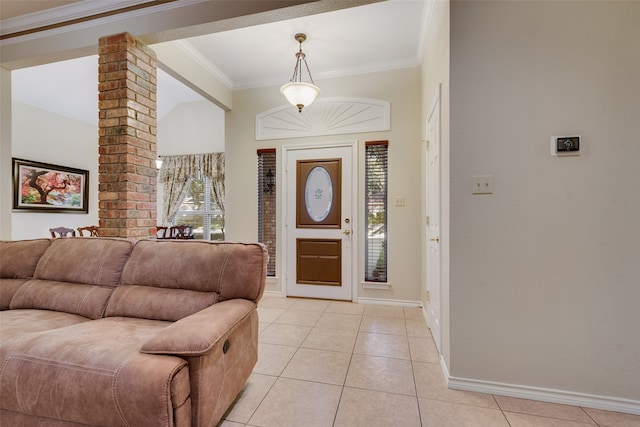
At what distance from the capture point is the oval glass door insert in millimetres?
3680

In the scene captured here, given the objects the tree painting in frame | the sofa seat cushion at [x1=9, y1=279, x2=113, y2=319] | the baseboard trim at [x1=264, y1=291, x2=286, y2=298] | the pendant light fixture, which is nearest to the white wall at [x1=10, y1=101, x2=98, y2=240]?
the tree painting in frame

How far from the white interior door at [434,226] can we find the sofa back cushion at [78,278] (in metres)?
2.35

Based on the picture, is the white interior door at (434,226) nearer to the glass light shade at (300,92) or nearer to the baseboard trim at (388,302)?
the baseboard trim at (388,302)

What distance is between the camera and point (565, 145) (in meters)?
1.65

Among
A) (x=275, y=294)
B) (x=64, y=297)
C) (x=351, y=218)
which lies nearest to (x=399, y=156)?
(x=351, y=218)

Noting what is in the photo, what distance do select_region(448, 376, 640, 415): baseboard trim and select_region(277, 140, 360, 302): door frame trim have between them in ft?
6.04

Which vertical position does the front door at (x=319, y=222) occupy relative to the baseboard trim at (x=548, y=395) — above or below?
above

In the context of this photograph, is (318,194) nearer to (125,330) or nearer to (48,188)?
(125,330)

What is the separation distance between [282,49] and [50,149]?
448 centimetres

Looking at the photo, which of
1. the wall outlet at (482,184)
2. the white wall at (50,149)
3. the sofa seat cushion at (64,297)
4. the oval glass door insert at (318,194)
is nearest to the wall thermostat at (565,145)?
the wall outlet at (482,184)

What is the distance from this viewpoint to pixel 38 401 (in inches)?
46.1

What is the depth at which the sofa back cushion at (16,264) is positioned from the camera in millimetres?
1953

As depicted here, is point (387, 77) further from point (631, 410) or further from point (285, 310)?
point (631, 410)

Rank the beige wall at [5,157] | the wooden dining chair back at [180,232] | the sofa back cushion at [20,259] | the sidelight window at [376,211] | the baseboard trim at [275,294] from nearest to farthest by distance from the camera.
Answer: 1. the sofa back cushion at [20,259]
2. the beige wall at [5,157]
3. the sidelight window at [376,211]
4. the baseboard trim at [275,294]
5. the wooden dining chair back at [180,232]
